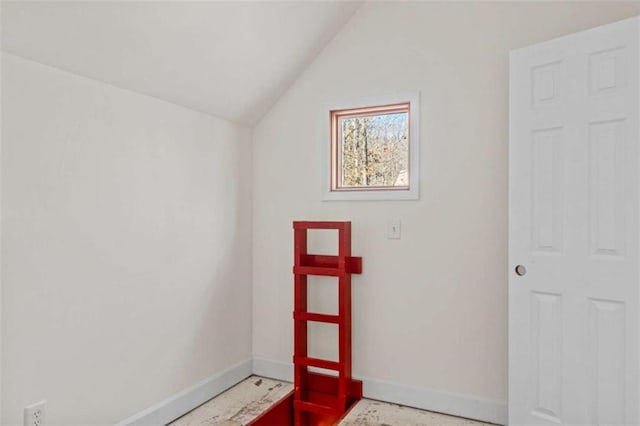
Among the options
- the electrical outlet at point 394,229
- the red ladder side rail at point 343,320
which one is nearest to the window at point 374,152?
the electrical outlet at point 394,229

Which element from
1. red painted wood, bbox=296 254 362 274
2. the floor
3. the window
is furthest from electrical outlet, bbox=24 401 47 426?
the window

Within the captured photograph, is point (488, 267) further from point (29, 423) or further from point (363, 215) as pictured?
point (29, 423)

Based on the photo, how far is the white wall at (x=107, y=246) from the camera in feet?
5.49

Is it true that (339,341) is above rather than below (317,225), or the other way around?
below

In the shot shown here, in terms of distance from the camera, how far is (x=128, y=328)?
6.95 feet

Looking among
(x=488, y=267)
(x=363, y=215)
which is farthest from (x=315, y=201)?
(x=488, y=267)

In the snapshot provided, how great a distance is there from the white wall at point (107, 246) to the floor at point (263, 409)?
0.62ft

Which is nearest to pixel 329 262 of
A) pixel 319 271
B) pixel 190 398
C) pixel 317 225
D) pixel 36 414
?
pixel 319 271

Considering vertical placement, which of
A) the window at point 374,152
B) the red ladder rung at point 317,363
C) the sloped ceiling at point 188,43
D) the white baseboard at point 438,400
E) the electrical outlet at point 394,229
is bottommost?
the white baseboard at point 438,400

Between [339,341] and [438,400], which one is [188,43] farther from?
[438,400]

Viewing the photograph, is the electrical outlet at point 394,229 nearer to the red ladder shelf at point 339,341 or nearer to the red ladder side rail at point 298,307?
the red ladder shelf at point 339,341

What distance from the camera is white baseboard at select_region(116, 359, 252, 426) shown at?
2.19 metres

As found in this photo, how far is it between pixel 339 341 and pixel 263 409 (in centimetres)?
58

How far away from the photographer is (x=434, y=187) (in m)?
2.47
